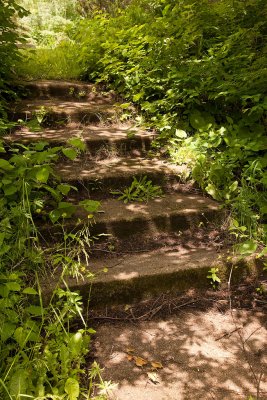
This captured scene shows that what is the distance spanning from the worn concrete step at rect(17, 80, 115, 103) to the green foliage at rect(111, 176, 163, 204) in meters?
2.40

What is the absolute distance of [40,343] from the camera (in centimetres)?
197

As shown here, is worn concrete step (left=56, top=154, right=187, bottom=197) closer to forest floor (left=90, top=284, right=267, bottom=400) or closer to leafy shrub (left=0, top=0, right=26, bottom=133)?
leafy shrub (left=0, top=0, right=26, bottom=133)

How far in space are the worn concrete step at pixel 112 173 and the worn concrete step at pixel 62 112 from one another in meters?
0.96

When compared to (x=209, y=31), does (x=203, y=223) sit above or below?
below

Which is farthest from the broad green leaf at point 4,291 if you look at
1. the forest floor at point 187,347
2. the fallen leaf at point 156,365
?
the fallen leaf at point 156,365

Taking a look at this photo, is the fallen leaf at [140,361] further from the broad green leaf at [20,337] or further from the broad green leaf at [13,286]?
the broad green leaf at [13,286]

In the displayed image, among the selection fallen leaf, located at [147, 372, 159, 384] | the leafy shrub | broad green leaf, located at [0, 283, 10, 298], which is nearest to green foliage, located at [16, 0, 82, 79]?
the leafy shrub

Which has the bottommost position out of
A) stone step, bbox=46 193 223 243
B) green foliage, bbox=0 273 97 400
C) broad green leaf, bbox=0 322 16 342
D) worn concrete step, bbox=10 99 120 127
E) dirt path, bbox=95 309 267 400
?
dirt path, bbox=95 309 267 400

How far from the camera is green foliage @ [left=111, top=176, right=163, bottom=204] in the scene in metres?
3.43

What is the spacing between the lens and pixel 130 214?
10.3 feet

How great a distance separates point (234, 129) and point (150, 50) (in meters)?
1.89

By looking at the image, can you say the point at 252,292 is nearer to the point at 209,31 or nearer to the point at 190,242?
the point at 190,242

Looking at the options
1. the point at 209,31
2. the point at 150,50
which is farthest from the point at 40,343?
the point at 209,31

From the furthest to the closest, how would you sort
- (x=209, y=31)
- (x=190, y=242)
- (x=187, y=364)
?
(x=209, y=31) < (x=190, y=242) < (x=187, y=364)
